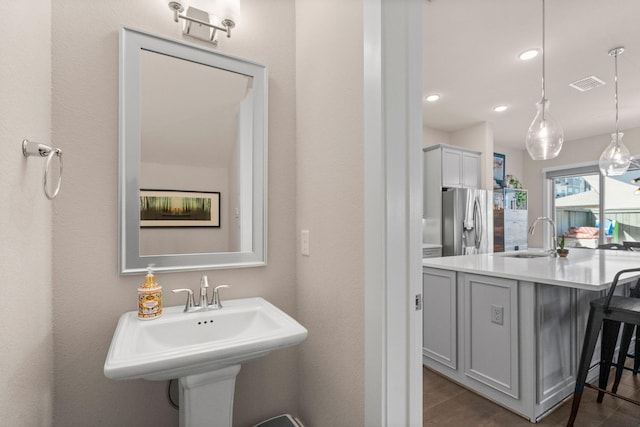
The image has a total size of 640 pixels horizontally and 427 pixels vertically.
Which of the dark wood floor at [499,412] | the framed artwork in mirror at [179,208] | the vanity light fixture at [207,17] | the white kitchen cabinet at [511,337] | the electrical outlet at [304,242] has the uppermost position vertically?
the vanity light fixture at [207,17]

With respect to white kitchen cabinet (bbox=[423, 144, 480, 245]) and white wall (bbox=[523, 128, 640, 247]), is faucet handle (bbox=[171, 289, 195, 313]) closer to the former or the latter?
white kitchen cabinet (bbox=[423, 144, 480, 245])

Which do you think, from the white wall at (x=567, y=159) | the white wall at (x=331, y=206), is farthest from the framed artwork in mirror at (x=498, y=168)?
the white wall at (x=331, y=206)

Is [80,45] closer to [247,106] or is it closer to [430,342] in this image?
[247,106]

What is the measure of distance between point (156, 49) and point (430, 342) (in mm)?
2652

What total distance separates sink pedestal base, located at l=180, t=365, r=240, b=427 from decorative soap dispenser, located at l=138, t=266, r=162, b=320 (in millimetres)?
271

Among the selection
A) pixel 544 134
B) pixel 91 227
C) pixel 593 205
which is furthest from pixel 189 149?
pixel 593 205

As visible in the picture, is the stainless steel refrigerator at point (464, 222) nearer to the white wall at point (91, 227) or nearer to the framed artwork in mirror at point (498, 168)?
the framed artwork in mirror at point (498, 168)

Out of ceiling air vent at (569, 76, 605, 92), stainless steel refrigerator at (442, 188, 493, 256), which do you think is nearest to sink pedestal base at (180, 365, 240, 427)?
stainless steel refrigerator at (442, 188, 493, 256)

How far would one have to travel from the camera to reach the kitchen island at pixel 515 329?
1.84m

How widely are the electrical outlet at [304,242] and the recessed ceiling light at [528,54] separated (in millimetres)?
2814

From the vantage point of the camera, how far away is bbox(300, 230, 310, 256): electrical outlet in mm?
1442

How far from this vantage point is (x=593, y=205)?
545 centimetres

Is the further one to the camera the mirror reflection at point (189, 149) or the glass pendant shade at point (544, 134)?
the glass pendant shade at point (544, 134)

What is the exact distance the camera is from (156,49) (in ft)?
4.20
